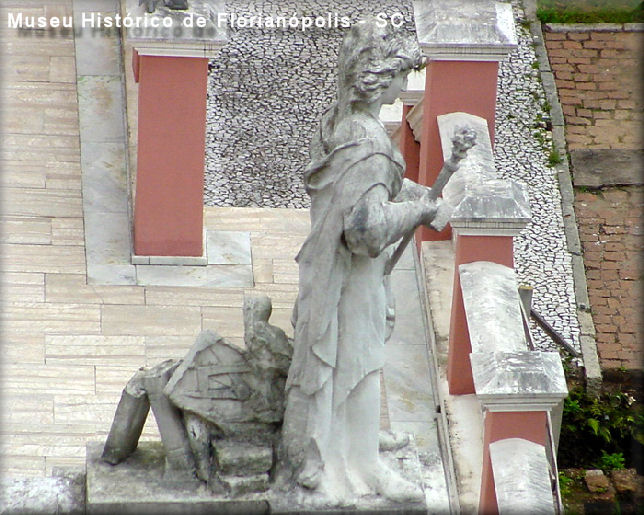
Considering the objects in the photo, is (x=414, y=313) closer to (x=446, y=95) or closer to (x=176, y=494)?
(x=446, y=95)

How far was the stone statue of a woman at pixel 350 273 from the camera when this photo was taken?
9.69 metres

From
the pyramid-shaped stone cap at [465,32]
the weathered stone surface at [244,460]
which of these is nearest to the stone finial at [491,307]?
the pyramid-shaped stone cap at [465,32]

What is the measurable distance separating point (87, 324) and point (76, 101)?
334 centimetres

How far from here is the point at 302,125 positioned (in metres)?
18.7

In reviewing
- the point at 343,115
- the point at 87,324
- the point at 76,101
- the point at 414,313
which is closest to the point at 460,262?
the point at 414,313

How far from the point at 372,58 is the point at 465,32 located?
16.6ft

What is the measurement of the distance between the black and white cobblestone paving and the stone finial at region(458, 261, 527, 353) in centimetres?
395

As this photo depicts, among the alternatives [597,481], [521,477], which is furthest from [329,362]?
[597,481]

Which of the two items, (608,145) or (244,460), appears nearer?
(244,460)

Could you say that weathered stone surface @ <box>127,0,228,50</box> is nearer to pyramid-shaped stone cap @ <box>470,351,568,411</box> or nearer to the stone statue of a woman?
pyramid-shaped stone cap @ <box>470,351,568,411</box>

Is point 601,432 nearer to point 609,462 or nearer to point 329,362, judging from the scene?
point 609,462

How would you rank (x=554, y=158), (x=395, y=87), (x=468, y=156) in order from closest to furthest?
(x=395, y=87) → (x=468, y=156) → (x=554, y=158)

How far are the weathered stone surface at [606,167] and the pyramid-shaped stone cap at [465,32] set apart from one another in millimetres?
5030

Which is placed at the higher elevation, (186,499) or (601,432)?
(601,432)
